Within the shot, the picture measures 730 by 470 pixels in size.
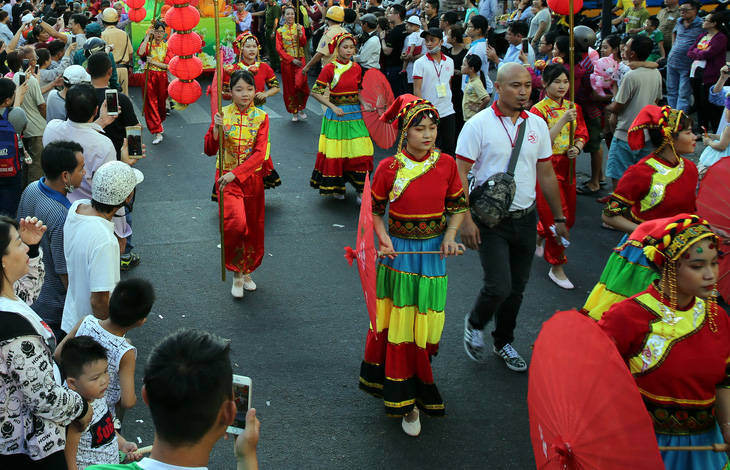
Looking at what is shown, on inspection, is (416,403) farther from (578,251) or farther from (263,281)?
(578,251)

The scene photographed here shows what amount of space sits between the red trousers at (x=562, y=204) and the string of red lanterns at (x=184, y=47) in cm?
338

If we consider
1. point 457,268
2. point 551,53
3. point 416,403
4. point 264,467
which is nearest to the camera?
point 264,467

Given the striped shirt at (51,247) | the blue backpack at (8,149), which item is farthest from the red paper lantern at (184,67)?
the striped shirt at (51,247)

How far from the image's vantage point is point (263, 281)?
6.73 meters

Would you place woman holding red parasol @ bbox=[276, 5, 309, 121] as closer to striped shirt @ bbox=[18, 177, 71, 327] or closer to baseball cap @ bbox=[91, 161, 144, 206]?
striped shirt @ bbox=[18, 177, 71, 327]

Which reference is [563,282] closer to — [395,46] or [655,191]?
[655,191]

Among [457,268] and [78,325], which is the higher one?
[78,325]

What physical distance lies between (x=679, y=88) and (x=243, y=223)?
327 inches

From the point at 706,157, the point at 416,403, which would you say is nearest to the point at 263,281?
the point at 416,403

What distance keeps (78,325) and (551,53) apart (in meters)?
7.81

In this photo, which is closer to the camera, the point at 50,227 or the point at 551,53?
the point at 50,227

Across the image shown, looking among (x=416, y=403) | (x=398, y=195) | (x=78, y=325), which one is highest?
(x=398, y=195)

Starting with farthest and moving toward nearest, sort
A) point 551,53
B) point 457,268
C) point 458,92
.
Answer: point 458,92 < point 551,53 < point 457,268

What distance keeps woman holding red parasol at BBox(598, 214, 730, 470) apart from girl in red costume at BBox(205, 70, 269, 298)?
3.65 m
